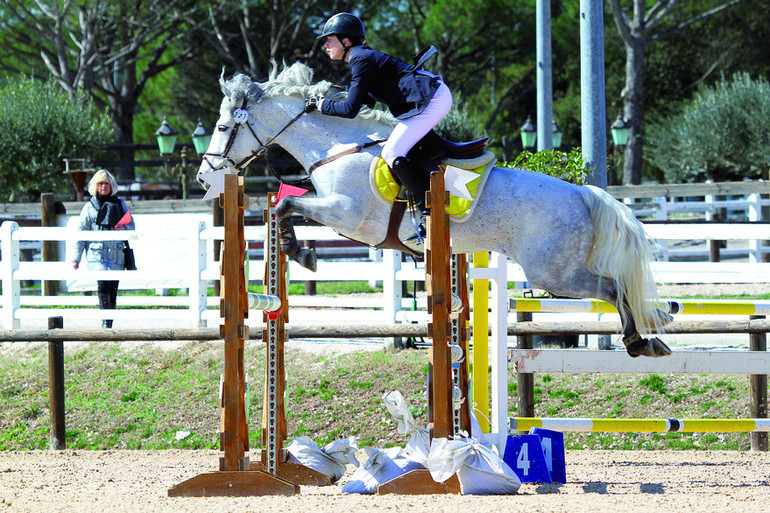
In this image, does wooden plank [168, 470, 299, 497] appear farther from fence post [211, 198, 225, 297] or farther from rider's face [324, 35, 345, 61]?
fence post [211, 198, 225, 297]

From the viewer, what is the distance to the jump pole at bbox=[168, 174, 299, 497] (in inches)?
173

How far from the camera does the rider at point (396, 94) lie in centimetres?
477

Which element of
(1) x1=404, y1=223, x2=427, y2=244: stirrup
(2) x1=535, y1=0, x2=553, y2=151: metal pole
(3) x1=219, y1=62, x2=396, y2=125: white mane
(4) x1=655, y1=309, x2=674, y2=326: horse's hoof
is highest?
(2) x1=535, y1=0, x2=553, y2=151: metal pole

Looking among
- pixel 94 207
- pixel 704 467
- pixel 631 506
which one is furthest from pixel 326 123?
pixel 94 207

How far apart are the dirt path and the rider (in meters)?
1.46

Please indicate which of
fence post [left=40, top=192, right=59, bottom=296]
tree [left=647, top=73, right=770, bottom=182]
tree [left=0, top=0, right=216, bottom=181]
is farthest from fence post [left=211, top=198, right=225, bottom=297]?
tree [left=647, top=73, right=770, bottom=182]

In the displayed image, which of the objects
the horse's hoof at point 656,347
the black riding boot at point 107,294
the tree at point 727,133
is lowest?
the horse's hoof at point 656,347

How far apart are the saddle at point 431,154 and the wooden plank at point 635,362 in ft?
3.88

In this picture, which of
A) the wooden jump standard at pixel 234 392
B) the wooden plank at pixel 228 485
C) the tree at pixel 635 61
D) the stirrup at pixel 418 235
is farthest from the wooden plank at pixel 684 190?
the wooden plank at pixel 228 485

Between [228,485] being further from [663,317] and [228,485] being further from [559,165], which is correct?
[559,165]

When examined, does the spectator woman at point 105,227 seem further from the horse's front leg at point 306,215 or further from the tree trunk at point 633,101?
the tree trunk at point 633,101

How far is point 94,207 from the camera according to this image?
892cm

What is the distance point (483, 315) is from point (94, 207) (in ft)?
16.4

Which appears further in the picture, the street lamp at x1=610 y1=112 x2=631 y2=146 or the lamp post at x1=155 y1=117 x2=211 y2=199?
the street lamp at x1=610 y1=112 x2=631 y2=146
